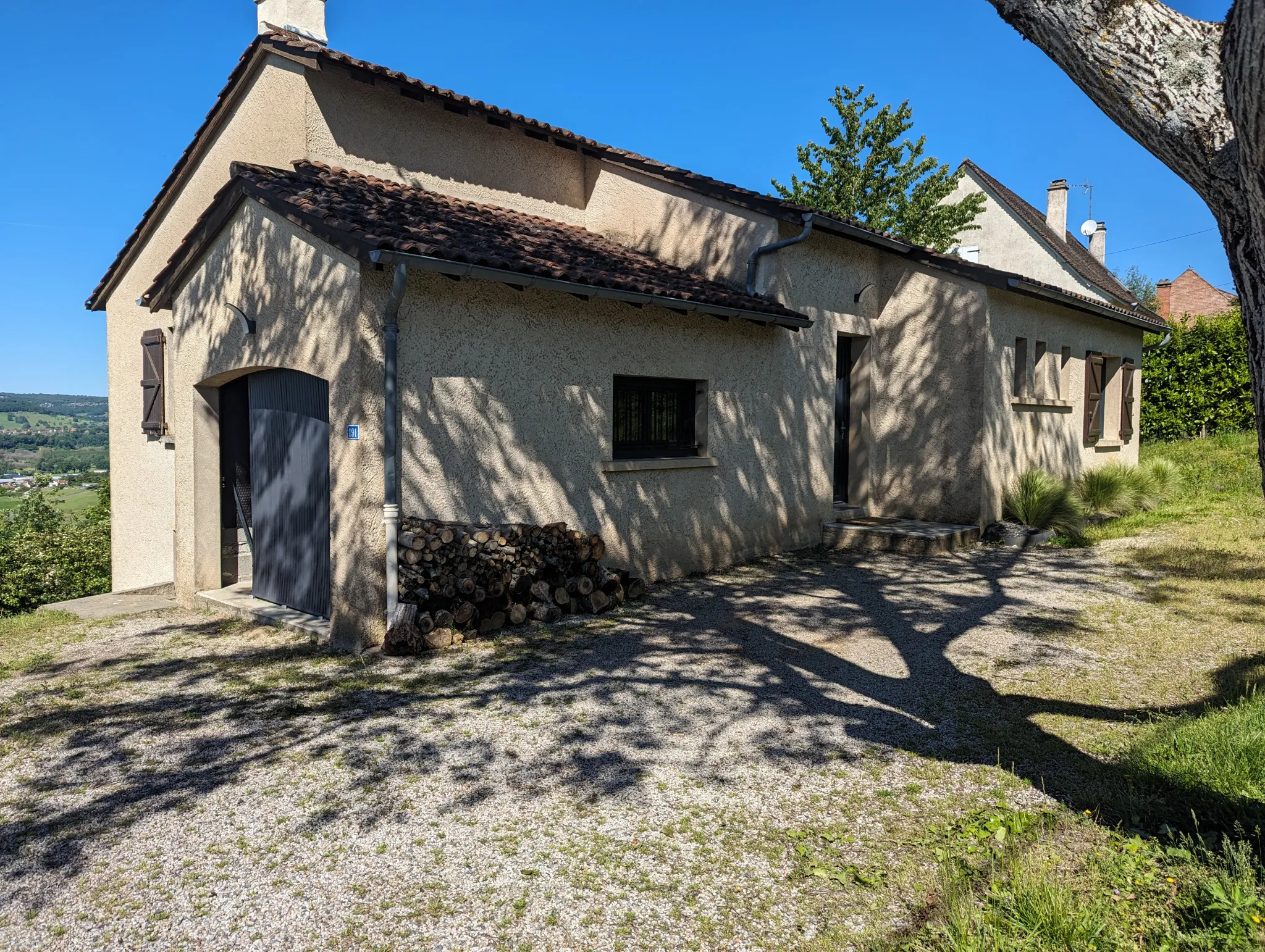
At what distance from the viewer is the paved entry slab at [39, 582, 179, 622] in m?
8.64

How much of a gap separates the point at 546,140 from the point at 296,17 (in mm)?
3243

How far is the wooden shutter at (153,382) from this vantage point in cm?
1092

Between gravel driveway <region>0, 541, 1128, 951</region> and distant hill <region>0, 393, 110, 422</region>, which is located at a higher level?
distant hill <region>0, 393, 110, 422</region>

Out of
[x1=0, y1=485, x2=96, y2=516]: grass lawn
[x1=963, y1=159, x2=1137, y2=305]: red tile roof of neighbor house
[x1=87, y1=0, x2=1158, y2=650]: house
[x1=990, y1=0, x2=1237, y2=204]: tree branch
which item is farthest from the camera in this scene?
[x1=0, y1=485, x2=96, y2=516]: grass lawn

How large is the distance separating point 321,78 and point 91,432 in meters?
80.8

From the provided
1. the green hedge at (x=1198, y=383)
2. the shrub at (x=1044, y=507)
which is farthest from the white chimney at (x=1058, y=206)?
the shrub at (x=1044, y=507)

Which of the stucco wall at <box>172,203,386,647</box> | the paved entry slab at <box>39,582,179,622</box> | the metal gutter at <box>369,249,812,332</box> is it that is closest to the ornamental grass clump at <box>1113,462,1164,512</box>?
the metal gutter at <box>369,249,812,332</box>

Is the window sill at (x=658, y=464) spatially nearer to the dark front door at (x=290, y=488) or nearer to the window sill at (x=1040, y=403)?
the dark front door at (x=290, y=488)

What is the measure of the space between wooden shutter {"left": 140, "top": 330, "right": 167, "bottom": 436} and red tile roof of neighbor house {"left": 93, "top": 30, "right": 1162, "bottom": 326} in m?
1.97

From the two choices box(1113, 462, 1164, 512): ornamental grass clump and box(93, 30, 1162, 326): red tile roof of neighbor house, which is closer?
box(93, 30, 1162, 326): red tile roof of neighbor house

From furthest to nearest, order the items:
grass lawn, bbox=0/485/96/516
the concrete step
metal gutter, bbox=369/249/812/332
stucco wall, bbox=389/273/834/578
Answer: grass lawn, bbox=0/485/96/516, the concrete step, stucco wall, bbox=389/273/834/578, metal gutter, bbox=369/249/812/332

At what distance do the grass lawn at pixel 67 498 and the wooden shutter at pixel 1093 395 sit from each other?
3344cm

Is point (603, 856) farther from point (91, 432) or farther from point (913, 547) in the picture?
point (91, 432)

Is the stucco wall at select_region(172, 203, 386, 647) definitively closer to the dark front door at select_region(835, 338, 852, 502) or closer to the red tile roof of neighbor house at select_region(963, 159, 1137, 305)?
the dark front door at select_region(835, 338, 852, 502)
